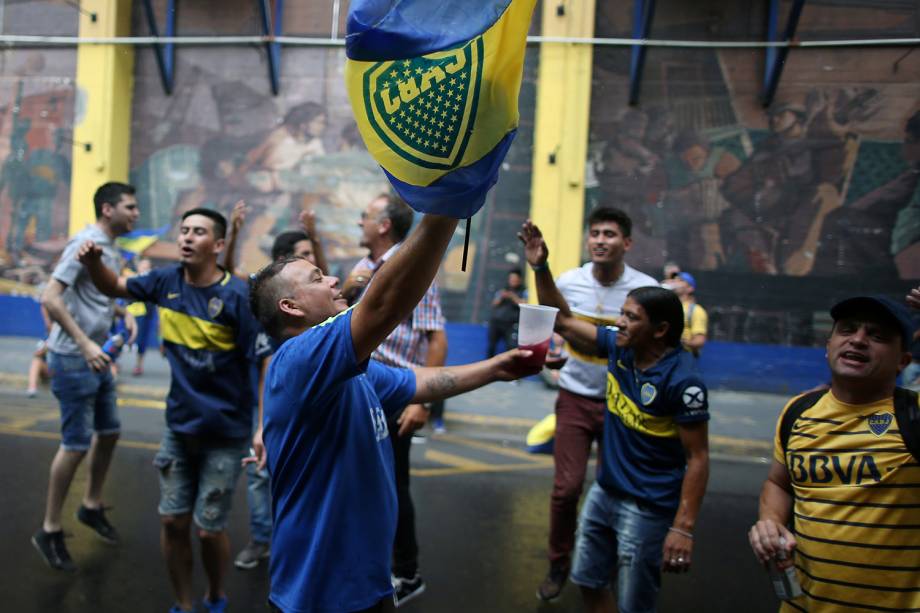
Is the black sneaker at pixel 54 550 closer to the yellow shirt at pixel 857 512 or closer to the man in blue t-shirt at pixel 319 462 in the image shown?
the man in blue t-shirt at pixel 319 462

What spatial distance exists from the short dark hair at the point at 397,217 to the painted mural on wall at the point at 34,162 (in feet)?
42.2

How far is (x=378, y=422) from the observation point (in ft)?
7.60

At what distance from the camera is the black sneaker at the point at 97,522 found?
4.87m

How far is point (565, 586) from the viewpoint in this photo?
4.61 metres

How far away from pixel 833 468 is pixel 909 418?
27 centimetres

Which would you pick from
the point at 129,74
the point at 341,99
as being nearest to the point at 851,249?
the point at 341,99

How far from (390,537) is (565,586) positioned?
269 centimetres

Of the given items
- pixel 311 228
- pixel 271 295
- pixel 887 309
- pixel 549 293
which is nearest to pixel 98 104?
pixel 311 228

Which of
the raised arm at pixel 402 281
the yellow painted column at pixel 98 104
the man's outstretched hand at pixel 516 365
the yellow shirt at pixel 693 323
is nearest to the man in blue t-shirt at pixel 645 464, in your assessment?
the man's outstretched hand at pixel 516 365

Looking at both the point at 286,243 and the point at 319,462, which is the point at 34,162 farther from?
the point at 319,462

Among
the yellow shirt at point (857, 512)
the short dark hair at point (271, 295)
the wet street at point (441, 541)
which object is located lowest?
the wet street at point (441, 541)

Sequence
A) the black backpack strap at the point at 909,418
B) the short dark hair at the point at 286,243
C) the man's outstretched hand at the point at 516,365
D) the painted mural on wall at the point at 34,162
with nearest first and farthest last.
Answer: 1. the black backpack strap at the point at 909,418
2. the man's outstretched hand at the point at 516,365
3. the short dark hair at the point at 286,243
4. the painted mural on wall at the point at 34,162

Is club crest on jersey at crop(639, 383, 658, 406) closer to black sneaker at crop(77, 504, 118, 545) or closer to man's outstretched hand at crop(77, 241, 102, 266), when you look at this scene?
man's outstretched hand at crop(77, 241, 102, 266)

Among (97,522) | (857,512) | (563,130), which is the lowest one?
(97,522)
